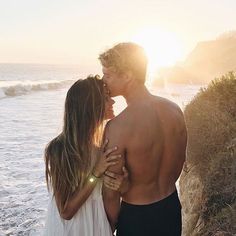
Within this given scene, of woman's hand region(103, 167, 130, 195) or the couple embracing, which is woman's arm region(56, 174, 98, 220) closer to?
the couple embracing

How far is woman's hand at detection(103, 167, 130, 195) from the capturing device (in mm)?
2808

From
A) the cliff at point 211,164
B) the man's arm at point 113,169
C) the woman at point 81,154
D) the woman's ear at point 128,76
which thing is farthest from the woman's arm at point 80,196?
the cliff at point 211,164

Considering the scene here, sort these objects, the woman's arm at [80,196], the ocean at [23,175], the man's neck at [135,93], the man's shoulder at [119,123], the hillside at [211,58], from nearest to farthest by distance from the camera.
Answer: the man's shoulder at [119,123], the man's neck at [135,93], the woman's arm at [80,196], the ocean at [23,175], the hillside at [211,58]

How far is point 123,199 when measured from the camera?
3.05 metres

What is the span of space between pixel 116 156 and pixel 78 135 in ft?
1.12

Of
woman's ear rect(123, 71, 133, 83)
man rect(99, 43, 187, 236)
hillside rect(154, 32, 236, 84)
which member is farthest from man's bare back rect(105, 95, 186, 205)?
hillside rect(154, 32, 236, 84)

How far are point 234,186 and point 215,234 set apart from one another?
0.85 metres

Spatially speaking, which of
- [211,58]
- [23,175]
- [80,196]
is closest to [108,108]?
[80,196]

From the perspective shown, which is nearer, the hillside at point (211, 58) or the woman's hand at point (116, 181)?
the woman's hand at point (116, 181)

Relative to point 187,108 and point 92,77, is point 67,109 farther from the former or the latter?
point 187,108

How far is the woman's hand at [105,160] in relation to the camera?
9.11ft

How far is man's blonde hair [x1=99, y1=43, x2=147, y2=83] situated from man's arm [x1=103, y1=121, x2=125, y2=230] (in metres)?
0.39

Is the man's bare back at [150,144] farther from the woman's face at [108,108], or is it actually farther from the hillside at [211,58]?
the hillside at [211,58]

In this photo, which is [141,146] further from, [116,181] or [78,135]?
[78,135]
